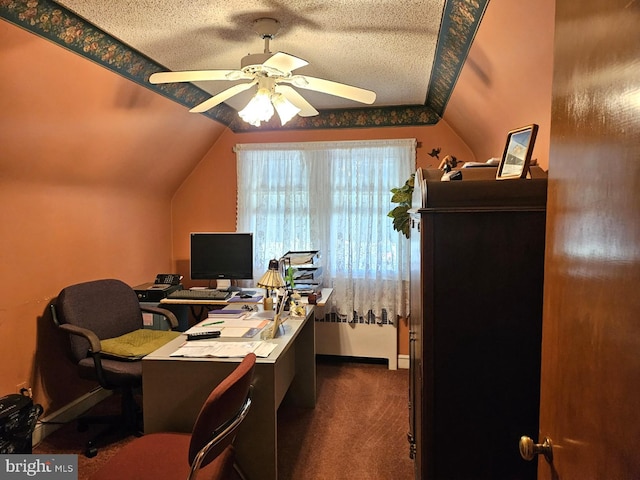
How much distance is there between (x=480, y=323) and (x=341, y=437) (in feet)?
5.78

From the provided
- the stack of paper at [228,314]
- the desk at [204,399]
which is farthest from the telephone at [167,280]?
the desk at [204,399]

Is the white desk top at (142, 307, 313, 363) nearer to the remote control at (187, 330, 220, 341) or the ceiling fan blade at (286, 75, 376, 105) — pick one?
the remote control at (187, 330, 220, 341)

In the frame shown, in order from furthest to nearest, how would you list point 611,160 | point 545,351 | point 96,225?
point 96,225, point 545,351, point 611,160

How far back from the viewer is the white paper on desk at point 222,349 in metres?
2.03

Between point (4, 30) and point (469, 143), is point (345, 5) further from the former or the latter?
point (469, 143)

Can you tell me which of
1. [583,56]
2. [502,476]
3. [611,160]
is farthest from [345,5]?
[502,476]

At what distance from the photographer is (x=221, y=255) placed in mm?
3805

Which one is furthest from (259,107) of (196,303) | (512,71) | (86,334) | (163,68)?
(196,303)

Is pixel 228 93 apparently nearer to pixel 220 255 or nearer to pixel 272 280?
pixel 272 280

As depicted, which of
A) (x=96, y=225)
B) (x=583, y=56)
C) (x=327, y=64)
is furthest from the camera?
(x=96, y=225)

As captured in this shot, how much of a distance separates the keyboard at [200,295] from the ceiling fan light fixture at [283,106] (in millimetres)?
1667

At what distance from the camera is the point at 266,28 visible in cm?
212

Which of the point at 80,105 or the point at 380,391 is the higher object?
the point at 80,105

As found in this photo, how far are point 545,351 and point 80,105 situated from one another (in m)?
2.68
